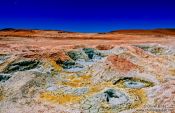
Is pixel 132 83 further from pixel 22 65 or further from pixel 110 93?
pixel 22 65

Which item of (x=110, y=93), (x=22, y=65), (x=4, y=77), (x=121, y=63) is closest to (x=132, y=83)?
(x=110, y=93)

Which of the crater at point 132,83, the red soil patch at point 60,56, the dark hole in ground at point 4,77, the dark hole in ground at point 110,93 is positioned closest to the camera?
the dark hole in ground at point 110,93

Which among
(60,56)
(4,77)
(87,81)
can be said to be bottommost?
(87,81)

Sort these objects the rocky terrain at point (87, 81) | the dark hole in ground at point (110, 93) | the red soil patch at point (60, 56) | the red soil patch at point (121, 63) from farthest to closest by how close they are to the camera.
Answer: the red soil patch at point (60, 56) → the red soil patch at point (121, 63) → the dark hole in ground at point (110, 93) → the rocky terrain at point (87, 81)

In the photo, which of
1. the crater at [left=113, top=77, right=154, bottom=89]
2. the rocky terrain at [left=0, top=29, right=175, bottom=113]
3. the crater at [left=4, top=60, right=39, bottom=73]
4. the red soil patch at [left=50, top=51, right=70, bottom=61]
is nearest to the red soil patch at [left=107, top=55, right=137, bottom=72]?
the rocky terrain at [left=0, top=29, right=175, bottom=113]

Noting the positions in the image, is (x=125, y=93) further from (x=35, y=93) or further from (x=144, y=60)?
(x=144, y=60)

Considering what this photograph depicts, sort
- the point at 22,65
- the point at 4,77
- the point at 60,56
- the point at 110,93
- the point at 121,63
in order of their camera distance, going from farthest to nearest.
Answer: the point at 60,56, the point at 121,63, the point at 22,65, the point at 4,77, the point at 110,93

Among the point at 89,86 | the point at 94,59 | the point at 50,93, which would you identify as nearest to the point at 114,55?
the point at 94,59

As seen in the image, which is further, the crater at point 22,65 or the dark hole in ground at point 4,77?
the crater at point 22,65

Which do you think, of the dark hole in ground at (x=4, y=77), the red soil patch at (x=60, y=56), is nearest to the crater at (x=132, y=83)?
the red soil patch at (x=60, y=56)

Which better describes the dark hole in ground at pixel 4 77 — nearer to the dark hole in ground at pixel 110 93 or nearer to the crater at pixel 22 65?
the crater at pixel 22 65
